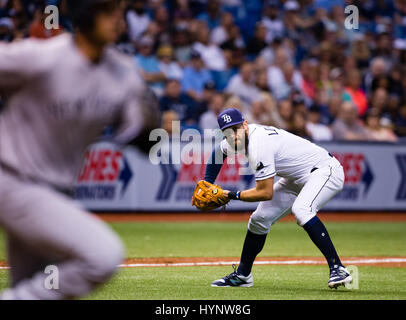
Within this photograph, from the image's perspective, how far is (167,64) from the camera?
1673 centimetres

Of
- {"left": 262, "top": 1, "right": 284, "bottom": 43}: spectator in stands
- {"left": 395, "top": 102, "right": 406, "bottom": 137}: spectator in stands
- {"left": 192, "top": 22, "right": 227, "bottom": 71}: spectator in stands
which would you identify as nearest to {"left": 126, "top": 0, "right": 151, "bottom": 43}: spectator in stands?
{"left": 192, "top": 22, "right": 227, "bottom": 71}: spectator in stands

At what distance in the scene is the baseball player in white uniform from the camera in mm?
7523

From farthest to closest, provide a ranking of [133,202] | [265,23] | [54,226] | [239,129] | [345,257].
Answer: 1. [265,23]
2. [133,202]
3. [345,257]
4. [239,129]
5. [54,226]

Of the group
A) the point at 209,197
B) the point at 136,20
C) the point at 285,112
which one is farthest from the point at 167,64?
the point at 209,197

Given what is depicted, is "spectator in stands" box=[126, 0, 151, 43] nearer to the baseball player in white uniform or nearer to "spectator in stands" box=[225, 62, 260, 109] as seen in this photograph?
"spectator in stands" box=[225, 62, 260, 109]

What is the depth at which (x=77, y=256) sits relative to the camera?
3.96m

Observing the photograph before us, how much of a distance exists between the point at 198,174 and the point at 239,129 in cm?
809

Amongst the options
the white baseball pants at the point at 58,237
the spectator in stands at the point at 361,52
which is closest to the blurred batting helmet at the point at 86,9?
the white baseball pants at the point at 58,237

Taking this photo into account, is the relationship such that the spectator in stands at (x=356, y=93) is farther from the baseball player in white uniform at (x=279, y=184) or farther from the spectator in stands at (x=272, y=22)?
the baseball player in white uniform at (x=279, y=184)

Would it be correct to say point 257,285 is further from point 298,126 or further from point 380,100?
point 380,100

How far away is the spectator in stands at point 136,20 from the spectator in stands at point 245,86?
2580mm

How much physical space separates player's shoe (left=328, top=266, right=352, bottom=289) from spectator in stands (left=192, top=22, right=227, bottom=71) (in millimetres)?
10862

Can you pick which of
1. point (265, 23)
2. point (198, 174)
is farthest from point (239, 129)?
point (265, 23)
